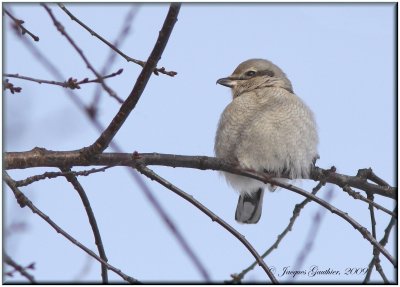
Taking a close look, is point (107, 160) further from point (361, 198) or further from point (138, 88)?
point (361, 198)

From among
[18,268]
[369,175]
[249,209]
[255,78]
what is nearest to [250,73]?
[255,78]

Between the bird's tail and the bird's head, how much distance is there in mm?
967

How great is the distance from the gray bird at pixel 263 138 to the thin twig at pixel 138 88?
62.4 inches

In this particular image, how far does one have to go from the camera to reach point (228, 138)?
451cm

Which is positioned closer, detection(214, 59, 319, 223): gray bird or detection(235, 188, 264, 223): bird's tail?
detection(214, 59, 319, 223): gray bird

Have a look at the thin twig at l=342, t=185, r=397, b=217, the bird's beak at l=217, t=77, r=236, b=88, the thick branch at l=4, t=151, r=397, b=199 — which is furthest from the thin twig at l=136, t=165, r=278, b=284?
the bird's beak at l=217, t=77, r=236, b=88

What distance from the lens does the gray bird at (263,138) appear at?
4.25 m

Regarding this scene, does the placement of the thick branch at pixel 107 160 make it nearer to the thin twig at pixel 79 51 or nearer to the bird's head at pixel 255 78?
the thin twig at pixel 79 51

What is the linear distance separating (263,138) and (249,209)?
114 centimetres

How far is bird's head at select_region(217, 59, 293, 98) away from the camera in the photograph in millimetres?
5270

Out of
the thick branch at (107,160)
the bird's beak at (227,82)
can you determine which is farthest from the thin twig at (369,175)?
the bird's beak at (227,82)

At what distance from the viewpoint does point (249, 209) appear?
5.21 metres

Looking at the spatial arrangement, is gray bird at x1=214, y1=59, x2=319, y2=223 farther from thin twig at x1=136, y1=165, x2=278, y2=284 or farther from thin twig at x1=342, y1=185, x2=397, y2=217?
thin twig at x1=136, y1=165, x2=278, y2=284

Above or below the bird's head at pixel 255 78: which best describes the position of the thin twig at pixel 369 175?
below
